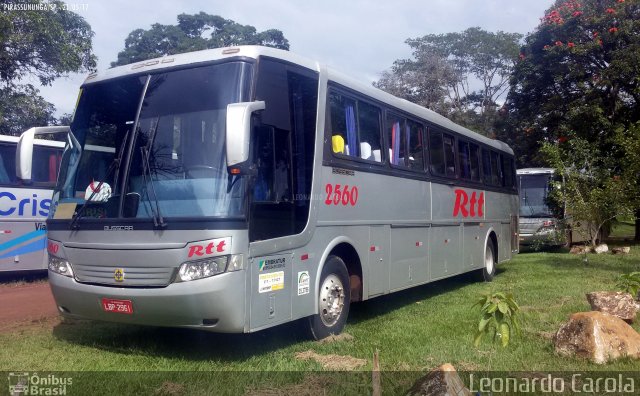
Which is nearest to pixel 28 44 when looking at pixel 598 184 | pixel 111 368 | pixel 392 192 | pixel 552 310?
pixel 392 192

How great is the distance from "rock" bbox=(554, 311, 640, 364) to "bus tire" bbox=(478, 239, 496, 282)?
6.69m

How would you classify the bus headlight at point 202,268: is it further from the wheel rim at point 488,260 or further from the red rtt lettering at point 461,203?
the wheel rim at point 488,260

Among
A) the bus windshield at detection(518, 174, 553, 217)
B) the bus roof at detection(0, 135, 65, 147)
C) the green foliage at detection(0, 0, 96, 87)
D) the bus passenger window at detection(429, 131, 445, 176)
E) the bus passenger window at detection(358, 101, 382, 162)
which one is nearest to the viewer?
the bus passenger window at detection(358, 101, 382, 162)

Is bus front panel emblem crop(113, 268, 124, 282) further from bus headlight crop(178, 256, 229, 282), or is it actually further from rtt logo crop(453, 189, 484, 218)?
rtt logo crop(453, 189, 484, 218)

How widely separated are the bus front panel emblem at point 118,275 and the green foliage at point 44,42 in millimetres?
11185

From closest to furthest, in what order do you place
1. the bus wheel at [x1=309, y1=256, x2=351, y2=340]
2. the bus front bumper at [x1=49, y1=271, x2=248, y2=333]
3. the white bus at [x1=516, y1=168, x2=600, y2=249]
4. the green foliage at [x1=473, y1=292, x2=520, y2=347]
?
1. the green foliage at [x1=473, y1=292, x2=520, y2=347]
2. the bus front bumper at [x1=49, y1=271, x2=248, y2=333]
3. the bus wheel at [x1=309, y1=256, x2=351, y2=340]
4. the white bus at [x1=516, y1=168, x2=600, y2=249]

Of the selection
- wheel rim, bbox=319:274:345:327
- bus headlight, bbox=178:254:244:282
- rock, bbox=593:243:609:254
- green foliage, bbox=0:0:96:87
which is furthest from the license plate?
rock, bbox=593:243:609:254

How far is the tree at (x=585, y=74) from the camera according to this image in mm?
19438

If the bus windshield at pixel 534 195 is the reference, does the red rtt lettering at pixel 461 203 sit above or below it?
below

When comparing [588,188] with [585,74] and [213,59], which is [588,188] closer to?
[585,74]

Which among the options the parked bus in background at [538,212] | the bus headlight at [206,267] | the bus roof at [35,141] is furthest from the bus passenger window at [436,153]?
the parked bus in background at [538,212]

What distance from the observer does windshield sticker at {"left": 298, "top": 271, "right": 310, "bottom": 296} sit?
6.29 metres

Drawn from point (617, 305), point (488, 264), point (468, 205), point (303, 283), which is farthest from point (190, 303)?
point (488, 264)

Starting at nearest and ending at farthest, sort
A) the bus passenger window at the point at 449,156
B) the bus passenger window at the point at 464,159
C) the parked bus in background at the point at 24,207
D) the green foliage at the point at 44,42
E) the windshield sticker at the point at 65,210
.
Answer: the windshield sticker at the point at 65,210 < the bus passenger window at the point at 449,156 < the bus passenger window at the point at 464,159 < the parked bus in background at the point at 24,207 < the green foliage at the point at 44,42
